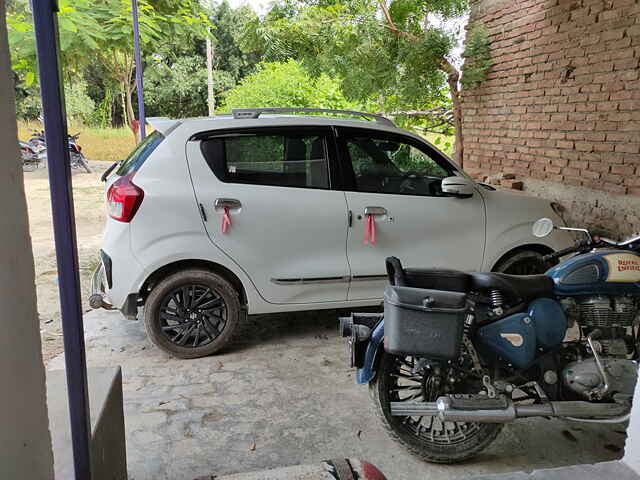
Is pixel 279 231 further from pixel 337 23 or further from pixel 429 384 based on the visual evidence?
pixel 337 23

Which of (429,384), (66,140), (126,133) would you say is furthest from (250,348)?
(126,133)

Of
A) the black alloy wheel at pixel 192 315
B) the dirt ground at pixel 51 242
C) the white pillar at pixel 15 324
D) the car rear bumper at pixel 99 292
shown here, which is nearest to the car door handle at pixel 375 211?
the black alloy wheel at pixel 192 315

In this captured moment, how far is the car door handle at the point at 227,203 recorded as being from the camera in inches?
156

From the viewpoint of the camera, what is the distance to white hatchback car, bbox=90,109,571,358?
3.90m

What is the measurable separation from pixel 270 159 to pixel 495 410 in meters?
2.46

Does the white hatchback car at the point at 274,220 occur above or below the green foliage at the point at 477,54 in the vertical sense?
below

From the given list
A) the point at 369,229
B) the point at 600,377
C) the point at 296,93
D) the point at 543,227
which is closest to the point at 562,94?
the point at 369,229

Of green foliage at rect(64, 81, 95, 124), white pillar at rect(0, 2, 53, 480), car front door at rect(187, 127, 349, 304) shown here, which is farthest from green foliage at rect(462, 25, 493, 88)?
green foliage at rect(64, 81, 95, 124)

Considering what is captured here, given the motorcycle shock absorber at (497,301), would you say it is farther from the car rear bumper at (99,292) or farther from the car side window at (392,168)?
the car rear bumper at (99,292)

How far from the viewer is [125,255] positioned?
12.7 ft

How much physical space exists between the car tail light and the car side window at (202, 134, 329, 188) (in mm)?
579

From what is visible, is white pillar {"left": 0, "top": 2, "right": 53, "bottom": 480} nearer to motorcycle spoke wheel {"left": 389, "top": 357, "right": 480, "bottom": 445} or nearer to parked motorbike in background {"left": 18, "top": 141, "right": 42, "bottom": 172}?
parked motorbike in background {"left": 18, "top": 141, "right": 42, "bottom": 172}

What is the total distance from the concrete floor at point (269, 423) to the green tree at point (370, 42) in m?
4.47

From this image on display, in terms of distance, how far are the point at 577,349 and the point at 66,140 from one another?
272cm
